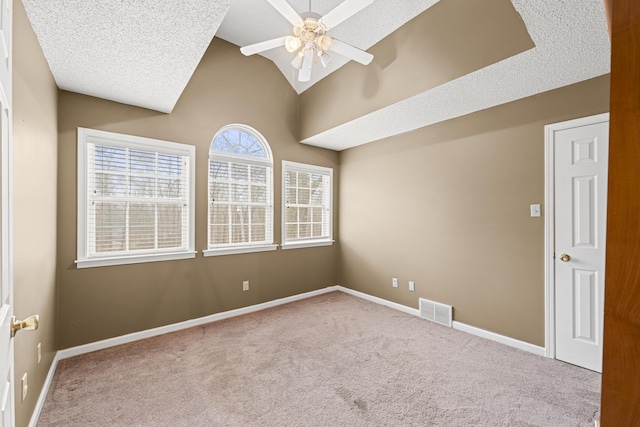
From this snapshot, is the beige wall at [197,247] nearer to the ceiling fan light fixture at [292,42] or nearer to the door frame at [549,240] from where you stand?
the ceiling fan light fixture at [292,42]

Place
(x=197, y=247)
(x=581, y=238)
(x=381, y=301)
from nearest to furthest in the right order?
(x=581, y=238), (x=197, y=247), (x=381, y=301)

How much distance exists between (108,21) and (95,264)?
2.13 m

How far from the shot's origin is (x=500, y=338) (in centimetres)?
291

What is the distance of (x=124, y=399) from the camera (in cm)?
204

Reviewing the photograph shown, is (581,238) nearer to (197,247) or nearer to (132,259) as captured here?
(197,247)

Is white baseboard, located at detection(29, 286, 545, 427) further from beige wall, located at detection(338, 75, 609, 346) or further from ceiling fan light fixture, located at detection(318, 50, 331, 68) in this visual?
ceiling fan light fixture, located at detection(318, 50, 331, 68)

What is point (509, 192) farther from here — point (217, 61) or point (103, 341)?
point (103, 341)

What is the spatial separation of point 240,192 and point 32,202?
2.16 metres

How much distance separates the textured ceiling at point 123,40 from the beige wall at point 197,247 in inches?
20.6

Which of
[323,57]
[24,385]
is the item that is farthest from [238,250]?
[323,57]

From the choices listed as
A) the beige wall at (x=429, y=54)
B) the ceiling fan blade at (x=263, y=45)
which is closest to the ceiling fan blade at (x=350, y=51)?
the ceiling fan blade at (x=263, y=45)

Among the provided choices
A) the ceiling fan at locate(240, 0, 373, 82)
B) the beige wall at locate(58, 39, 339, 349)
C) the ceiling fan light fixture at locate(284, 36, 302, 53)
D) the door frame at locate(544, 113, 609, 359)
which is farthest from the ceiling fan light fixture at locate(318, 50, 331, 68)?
the door frame at locate(544, 113, 609, 359)

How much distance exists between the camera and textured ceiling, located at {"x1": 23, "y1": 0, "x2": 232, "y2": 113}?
5.54ft

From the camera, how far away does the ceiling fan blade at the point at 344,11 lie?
1922 mm
